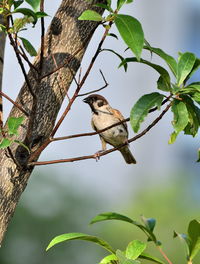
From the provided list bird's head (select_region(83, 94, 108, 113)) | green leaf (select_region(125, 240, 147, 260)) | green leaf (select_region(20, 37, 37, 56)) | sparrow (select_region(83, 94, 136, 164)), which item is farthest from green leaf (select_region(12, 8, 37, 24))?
bird's head (select_region(83, 94, 108, 113))

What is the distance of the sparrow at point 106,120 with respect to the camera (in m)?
3.00

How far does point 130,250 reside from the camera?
121 centimetres

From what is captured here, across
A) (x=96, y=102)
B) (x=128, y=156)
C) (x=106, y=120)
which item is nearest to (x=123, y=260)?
(x=106, y=120)

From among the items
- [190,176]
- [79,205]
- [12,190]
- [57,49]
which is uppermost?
[57,49]

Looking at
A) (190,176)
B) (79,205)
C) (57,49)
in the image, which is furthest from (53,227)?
(57,49)

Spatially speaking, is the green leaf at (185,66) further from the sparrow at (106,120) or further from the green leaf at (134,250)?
the sparrow at (106,120)

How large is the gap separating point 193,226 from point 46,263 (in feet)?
18.0

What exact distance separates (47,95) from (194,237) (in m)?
0.61

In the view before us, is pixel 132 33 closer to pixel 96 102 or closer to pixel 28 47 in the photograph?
pixel 28 47

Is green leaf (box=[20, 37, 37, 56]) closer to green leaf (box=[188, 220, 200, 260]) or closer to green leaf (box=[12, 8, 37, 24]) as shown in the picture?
green leaf (box=[12, 8, 37, 24])

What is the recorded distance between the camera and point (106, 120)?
2.99 m

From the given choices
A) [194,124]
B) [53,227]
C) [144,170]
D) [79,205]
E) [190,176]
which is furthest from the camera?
[144,170]

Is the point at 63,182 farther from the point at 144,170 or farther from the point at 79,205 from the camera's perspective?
the point at 144,170

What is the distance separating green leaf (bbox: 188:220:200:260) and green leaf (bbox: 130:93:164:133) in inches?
9.2
